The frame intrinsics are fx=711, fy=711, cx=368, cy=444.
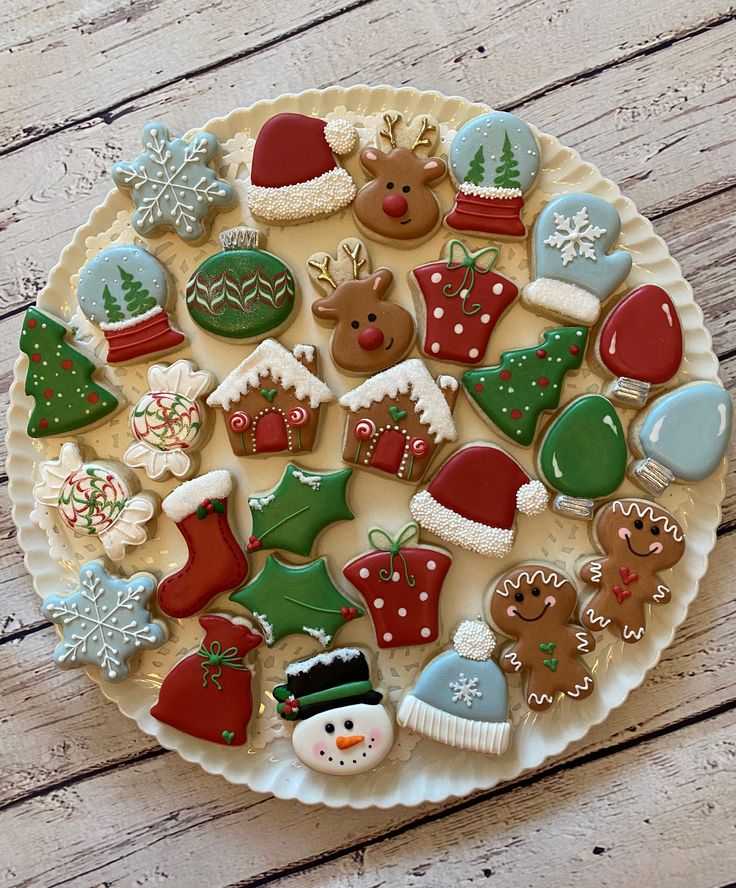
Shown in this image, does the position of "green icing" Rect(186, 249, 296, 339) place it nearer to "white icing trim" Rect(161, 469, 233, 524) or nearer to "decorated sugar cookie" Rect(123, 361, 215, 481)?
"decorated sugar cookie" Rect(123, 361, 215, 481)

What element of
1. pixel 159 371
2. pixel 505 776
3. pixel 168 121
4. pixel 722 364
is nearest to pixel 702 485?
pixel 722 364

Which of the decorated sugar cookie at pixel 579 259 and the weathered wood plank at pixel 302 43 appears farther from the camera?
the weathered wood plank at pixel 302 43

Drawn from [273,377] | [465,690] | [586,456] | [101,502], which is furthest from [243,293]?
[465,690]

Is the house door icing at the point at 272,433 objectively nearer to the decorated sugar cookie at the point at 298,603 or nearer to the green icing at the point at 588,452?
the decorated sugar cookie at the point at 298,603

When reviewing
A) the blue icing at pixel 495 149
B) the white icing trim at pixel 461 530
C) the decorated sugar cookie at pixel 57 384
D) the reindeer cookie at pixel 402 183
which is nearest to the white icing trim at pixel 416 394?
the white icing trim at pixel 461 530

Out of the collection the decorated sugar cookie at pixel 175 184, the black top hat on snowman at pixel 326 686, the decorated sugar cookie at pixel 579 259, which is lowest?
the black top hat on snowman at pixel 326 686

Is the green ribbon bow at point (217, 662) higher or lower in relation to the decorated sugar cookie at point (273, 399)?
lower

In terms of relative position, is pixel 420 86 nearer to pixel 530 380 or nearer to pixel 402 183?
pixel 402 183
